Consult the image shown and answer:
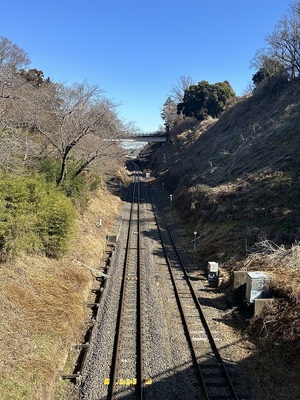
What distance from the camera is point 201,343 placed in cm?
989

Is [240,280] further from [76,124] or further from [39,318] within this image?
[76,124]

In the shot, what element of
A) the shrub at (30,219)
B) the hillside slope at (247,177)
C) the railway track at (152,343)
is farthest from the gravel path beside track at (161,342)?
the hillside slope at (247,177)

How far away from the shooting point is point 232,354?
939cm

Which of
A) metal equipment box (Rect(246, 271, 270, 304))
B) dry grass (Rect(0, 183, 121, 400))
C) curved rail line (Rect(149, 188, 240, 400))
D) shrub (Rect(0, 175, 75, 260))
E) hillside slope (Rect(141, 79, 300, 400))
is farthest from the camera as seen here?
shrub (Rect(0, 175, 75, 260))

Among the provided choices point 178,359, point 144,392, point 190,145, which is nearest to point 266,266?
point 178,359

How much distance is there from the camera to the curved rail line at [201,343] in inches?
313

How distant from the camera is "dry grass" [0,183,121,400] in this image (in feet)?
25.1

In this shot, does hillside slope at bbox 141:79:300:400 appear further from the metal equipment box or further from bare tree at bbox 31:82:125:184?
bare tree at bbox 31:82:125:184

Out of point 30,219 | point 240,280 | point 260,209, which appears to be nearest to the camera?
point 30,219

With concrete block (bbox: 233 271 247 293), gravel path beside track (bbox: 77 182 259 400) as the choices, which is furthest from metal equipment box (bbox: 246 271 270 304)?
concrete block (bbox: 233 271 247 293)

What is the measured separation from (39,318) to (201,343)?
5.14 m

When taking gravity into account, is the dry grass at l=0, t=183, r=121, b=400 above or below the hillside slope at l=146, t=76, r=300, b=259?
below

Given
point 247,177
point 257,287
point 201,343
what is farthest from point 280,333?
point 247,177

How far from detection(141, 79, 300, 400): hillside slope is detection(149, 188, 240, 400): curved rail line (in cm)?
95
